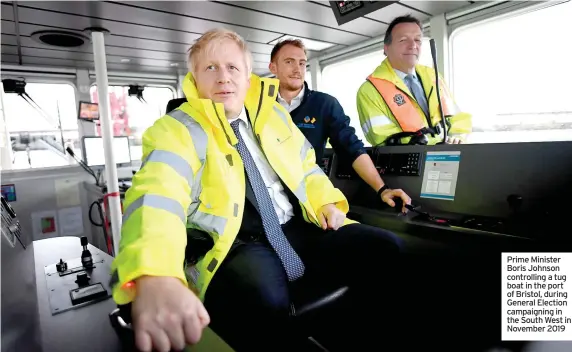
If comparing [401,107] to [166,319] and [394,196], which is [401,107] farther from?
[166,319]

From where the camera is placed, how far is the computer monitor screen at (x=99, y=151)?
4.21m

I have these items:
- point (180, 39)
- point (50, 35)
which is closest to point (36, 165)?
point (50, 35)

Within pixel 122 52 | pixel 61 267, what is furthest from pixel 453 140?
pixel 122 52

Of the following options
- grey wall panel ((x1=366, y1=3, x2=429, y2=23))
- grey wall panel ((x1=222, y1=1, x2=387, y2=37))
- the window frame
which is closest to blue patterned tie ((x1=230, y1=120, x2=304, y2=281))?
grey wall panel ((x1=222, y1=1, x2=387, y2=37))

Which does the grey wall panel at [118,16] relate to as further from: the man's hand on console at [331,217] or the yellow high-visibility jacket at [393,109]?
the man's hand on console at [331,217]

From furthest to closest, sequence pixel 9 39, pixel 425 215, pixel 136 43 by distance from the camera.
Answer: pixel 136 43 → pixel 9 39 → pixel 425 215

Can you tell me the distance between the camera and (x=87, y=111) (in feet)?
14.5

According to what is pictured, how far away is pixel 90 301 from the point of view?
39.9 inches

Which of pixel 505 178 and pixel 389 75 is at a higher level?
pixel 389 75

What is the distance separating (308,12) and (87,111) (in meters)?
3.21

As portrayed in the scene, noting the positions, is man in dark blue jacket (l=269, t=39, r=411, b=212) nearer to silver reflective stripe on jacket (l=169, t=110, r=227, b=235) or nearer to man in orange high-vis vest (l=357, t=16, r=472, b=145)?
man in orange high-vis vest (l=357, t=16, r=472, b=145)

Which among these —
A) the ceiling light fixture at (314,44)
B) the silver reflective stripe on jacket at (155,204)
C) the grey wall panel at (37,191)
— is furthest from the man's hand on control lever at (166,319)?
the grey wall panel at (37,191)

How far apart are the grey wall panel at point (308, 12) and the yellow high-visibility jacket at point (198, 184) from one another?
2.19m

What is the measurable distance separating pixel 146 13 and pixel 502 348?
355cm
